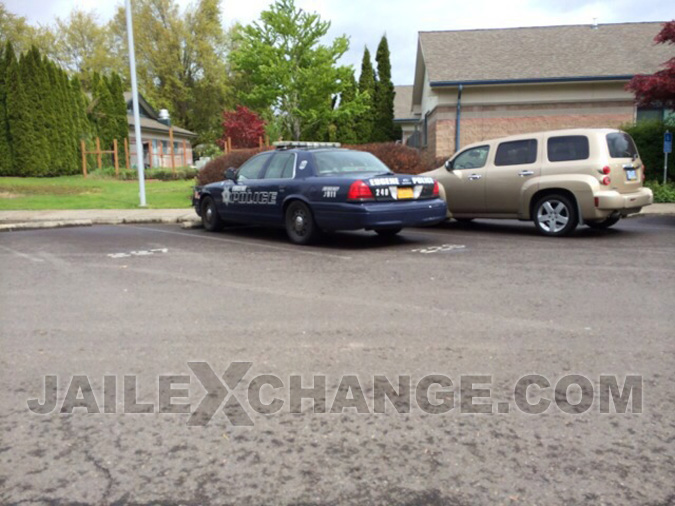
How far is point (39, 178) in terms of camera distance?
97.1 ft

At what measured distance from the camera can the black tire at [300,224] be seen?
9523mm

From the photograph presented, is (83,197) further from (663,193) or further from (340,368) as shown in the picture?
(340,368)

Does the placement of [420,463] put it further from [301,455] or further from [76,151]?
[76,151]

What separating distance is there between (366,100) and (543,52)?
496 inches

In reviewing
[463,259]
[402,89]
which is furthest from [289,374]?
[402,89]

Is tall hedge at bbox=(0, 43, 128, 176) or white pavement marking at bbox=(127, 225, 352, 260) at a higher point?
tall hedge at bbox=(0, 43, 128, 176)

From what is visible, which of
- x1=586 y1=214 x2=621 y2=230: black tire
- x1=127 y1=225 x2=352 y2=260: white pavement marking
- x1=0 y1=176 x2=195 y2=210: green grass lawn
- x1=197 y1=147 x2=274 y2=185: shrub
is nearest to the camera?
x1=127 y1=225 x2=352 y2=260: white pavement marking

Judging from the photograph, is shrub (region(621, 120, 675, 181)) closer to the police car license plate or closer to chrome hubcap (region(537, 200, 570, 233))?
chrome hubcap (region(537, 200, 570, 233))

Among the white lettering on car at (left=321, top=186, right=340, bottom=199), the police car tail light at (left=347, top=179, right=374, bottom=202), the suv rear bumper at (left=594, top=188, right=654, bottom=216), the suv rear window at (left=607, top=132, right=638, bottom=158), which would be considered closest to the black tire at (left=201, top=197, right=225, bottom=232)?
the white lettering on car at (left=321, top=186, right=340, bottom=199)

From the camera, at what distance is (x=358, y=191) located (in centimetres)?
892

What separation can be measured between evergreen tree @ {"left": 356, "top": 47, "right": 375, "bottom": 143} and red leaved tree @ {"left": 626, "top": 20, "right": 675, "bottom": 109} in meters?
19.9

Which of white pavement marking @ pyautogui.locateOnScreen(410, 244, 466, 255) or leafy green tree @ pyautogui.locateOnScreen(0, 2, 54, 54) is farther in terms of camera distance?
leafy green tree @ pyautogui.locateOnScreen(0, 2, 54, 54)

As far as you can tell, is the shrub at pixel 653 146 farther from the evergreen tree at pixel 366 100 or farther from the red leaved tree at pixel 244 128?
the red leaved tree at pixel 244 128

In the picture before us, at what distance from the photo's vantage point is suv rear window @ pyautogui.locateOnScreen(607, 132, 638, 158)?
9945 millimetres
